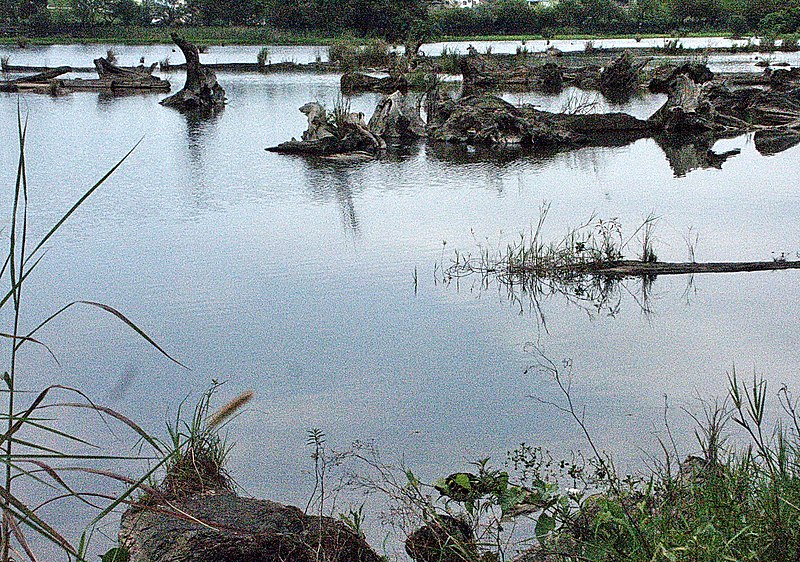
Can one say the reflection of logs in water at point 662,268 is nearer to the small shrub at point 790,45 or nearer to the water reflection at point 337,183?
the water reflection at point 337,183

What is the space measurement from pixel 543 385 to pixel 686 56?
1026 inches

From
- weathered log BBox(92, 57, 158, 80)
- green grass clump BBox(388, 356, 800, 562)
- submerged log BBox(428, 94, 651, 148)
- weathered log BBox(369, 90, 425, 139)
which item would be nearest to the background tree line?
weathered log BBox(92, 57, 158, 80)

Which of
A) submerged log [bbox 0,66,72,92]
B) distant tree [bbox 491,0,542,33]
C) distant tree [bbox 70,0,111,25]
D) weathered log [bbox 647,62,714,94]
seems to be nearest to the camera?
weathered log [bbox 647,62,714,94]

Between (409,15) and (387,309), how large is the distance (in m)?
39.8

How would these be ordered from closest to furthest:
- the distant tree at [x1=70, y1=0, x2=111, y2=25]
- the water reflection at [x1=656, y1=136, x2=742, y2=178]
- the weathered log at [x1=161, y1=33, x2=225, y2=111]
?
the water reflection at [x1=656, y1=136, x2=742, y2=178] < the weathered log at [x1=161, y1=33, x2=225, y2=111] < the distant tree at [x1=70, y1=0, x2=111, y2=25]

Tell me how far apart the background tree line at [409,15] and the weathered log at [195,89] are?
2697 cm

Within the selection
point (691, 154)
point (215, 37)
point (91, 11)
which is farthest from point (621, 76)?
point (91, 11)

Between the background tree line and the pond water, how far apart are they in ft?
116

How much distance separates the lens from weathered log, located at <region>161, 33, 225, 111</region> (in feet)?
53.5

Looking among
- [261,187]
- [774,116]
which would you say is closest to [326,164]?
[261,187]

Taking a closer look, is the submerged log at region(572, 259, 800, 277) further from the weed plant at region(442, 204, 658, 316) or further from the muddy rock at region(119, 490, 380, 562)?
the muddy rock at region(119, 490, 380, 562)

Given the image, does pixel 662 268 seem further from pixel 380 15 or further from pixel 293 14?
pixel 293 14

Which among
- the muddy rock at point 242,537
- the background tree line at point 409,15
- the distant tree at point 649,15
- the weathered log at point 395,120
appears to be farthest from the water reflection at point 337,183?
the distant tree at point 649,15

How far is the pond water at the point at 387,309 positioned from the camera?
148 inches
